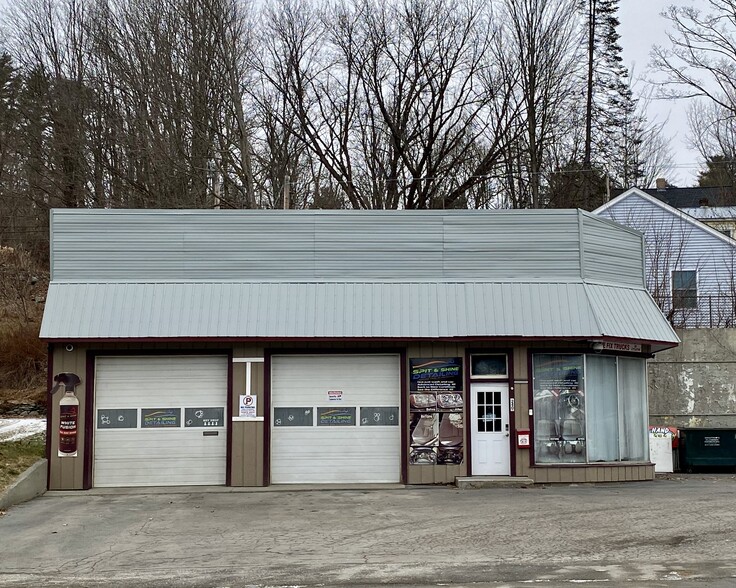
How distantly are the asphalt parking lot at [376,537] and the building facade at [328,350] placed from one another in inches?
38.2

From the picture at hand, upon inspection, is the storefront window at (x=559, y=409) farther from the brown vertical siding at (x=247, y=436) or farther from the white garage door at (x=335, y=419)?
the brown vertical siding at (x=247, y=436)

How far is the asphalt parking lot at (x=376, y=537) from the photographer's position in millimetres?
9930

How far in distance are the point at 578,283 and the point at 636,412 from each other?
10.6 feet

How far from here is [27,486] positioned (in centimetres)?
1597

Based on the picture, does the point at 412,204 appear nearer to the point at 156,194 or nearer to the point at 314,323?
Result: the point at 156,194

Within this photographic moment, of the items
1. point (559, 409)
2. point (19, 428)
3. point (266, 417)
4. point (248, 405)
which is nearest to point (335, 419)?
point (266, 417)

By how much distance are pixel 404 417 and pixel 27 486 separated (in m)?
7.43

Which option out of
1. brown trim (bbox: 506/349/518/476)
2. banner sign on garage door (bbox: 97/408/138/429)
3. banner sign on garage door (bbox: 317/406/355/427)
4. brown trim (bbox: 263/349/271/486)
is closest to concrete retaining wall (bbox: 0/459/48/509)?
banner sign on garage door (bbox: 97/408/138/429)

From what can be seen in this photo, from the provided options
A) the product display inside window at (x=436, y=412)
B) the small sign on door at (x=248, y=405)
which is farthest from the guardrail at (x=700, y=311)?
the small sign on door at (x=248, y=405)

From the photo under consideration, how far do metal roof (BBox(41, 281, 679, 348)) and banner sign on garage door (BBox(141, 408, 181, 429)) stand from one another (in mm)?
1679

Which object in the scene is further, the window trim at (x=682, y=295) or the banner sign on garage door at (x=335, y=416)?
the window trim at (x=682, y=295)

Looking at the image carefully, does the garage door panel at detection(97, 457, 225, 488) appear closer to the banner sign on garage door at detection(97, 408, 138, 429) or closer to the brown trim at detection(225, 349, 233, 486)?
the brown trim at detection(225, 349, 233, 486)

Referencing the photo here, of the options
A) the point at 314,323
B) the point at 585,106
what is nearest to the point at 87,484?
the point at 314,323

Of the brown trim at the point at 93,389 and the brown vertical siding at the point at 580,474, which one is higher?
the brown trim at the point at 93,389
